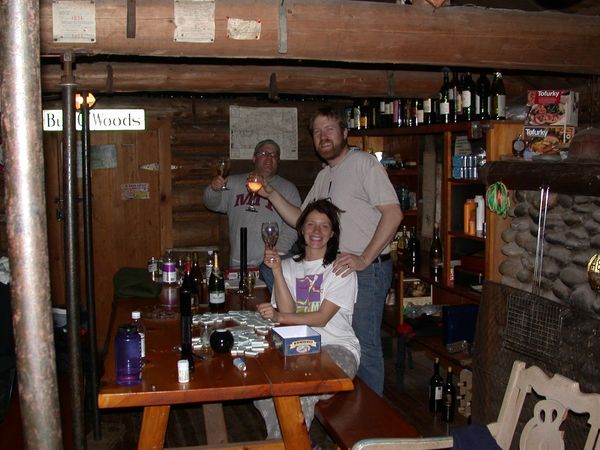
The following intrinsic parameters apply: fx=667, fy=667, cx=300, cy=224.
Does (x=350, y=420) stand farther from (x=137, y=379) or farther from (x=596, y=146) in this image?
(x=596, y=146)

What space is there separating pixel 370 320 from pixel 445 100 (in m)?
2.25

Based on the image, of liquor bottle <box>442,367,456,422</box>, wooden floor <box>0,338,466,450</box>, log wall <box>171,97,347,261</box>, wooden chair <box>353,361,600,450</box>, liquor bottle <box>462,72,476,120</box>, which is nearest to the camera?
wooden chair <box>353,361,600,450</box>

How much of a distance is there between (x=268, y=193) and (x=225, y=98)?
3031 millimetres

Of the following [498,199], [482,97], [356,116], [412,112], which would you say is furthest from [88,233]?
[356,116]

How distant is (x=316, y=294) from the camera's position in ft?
12.4

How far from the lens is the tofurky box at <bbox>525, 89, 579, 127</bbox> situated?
427 cm

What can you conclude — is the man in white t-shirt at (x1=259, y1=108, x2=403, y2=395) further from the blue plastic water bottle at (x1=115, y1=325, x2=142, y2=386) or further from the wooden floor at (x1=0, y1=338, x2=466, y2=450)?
the blue plastic water bottle at (x1=115, y1=325, x2=142, y2=386)

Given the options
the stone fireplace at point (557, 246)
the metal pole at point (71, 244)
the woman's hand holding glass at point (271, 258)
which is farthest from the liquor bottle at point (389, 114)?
the metal pole at point (71, 244)

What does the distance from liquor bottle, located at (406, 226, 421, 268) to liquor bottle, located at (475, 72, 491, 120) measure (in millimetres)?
1591

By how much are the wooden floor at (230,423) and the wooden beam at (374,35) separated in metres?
2.43

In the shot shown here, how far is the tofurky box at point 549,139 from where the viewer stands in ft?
14.0

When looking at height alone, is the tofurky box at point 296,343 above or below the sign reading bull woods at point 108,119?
below

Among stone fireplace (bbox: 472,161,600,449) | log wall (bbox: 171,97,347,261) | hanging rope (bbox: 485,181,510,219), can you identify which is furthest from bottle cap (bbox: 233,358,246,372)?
log wall (bbox: 171,97,347,261)

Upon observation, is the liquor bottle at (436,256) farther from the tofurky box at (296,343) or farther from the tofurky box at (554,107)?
the tofurky box at (296,343)
